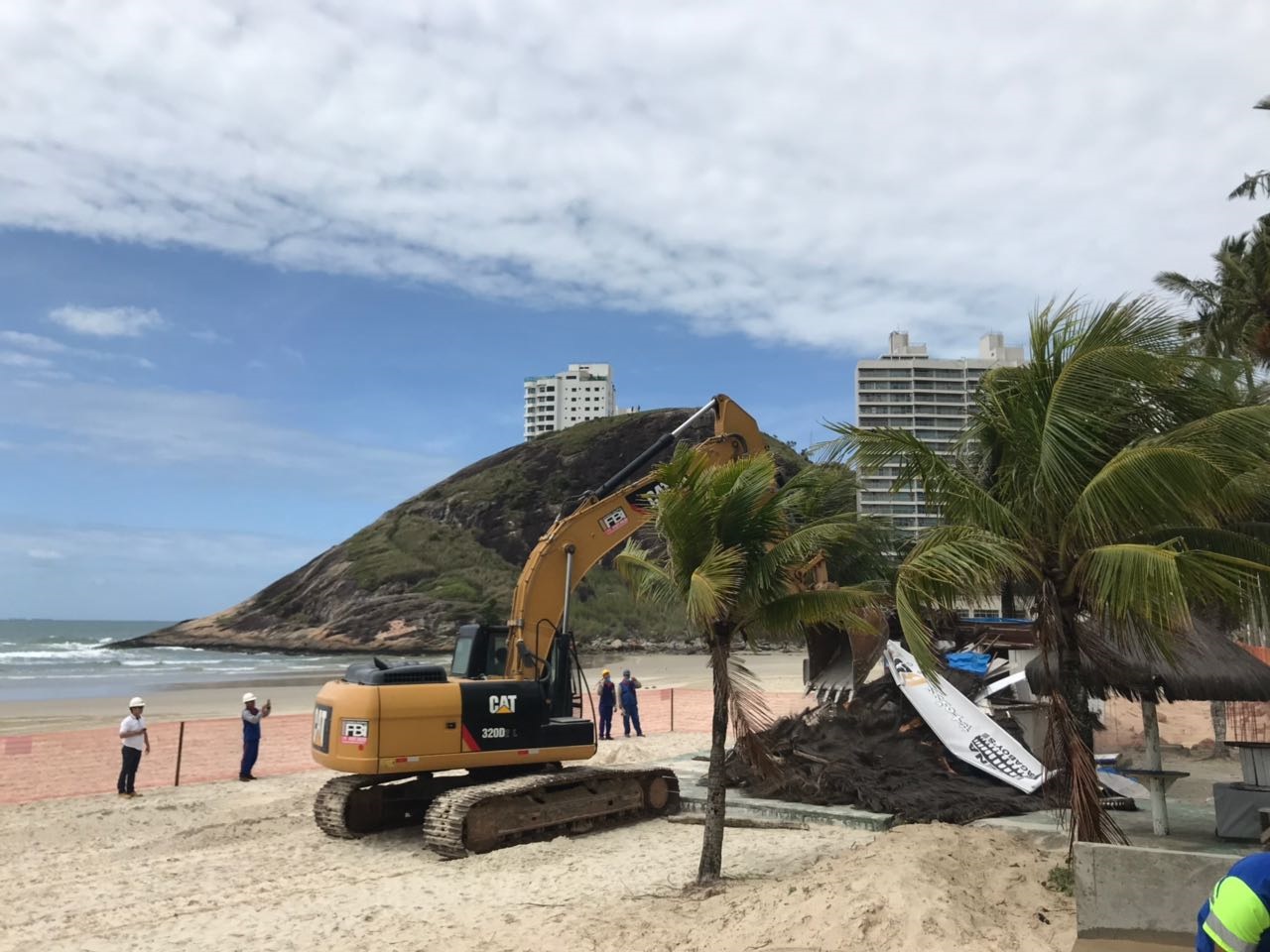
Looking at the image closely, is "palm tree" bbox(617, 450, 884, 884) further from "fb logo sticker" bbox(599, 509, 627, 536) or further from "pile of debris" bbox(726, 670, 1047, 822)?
"fb logo sticker" bbox(599, 509, 627, 536)

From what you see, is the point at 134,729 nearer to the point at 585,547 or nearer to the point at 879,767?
the point at 585,547

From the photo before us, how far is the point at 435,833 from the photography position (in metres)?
10.7

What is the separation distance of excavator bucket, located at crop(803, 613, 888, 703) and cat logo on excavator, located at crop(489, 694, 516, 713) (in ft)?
17.1

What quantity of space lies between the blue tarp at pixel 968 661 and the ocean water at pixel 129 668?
3800 cm

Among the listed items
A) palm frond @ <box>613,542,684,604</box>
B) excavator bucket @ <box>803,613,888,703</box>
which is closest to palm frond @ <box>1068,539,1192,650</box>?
palm frond @ <box>613,542,684,604</box>

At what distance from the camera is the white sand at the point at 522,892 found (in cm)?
721

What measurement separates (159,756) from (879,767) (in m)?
14.8

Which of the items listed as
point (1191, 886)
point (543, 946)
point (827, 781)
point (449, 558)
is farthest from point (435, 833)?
point (449, 558)

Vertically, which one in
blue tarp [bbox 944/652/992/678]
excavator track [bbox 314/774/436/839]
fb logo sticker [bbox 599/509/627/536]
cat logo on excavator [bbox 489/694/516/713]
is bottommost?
excavator track [bbox 314/774/436/839]

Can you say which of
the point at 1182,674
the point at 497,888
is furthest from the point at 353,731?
the point at 1182,674

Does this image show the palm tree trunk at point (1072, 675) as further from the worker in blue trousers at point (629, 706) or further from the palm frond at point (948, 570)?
the worker in blue trousers at point (629, 706)

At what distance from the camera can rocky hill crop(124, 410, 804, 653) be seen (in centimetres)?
8544

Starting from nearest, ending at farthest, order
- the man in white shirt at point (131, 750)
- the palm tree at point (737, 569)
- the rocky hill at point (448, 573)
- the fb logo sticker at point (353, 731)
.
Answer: the palm tree at point (737, 569) < the fb logo sticker at point (353, 731) < the man in white shirt at point (131, 750) < the rocky hill at point (448, 573)

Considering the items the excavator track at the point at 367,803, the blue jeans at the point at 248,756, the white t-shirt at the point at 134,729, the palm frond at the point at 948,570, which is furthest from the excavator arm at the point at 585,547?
the white t-shirt at the point at 134,729
